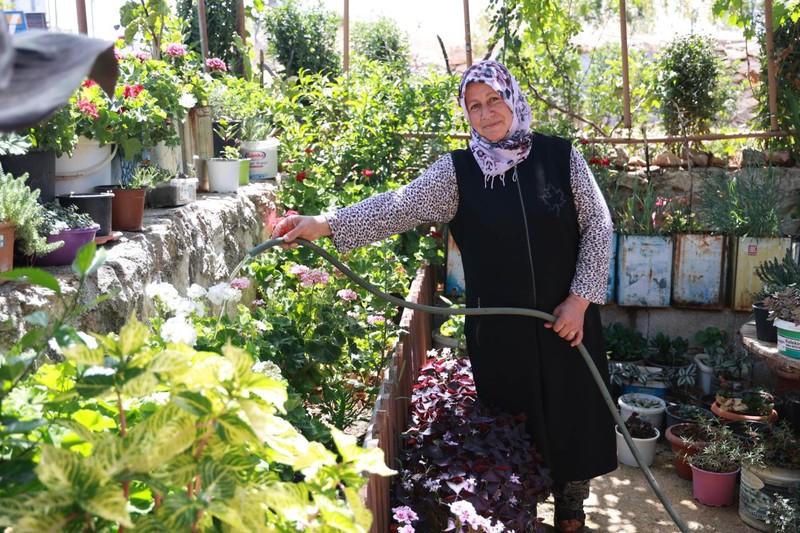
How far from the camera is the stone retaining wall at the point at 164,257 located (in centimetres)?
196

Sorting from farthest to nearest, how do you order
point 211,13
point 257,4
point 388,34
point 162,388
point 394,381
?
point 388,34 → point 211,13 → point 257,4 → point 394,381 → point 162,388

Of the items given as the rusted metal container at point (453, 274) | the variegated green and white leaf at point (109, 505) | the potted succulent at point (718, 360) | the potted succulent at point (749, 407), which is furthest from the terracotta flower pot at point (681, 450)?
the variegated green and white leaf at point (109, 505)

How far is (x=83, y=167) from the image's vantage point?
294cm

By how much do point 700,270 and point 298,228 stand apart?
303 centimetres

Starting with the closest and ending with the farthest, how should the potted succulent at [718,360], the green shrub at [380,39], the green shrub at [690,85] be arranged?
the potted succulent at [718,360] → the green shrub at [690,85] → the green shrub at [380,39]

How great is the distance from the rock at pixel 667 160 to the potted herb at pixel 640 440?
198 cm

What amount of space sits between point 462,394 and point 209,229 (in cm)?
132

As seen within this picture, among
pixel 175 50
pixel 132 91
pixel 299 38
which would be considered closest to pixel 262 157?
pixel 175 50

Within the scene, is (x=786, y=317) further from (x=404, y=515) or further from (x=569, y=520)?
(x=404, y=515)

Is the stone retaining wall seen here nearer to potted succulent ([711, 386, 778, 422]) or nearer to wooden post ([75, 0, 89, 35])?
wooden post ([75, 0, 89, 35])

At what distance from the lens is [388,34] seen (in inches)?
571

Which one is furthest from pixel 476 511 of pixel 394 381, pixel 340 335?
pixel 340 335

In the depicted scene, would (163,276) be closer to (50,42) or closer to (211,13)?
(50,42)

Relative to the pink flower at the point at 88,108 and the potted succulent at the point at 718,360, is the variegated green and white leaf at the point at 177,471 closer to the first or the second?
the pink flower at the point at 88,108
